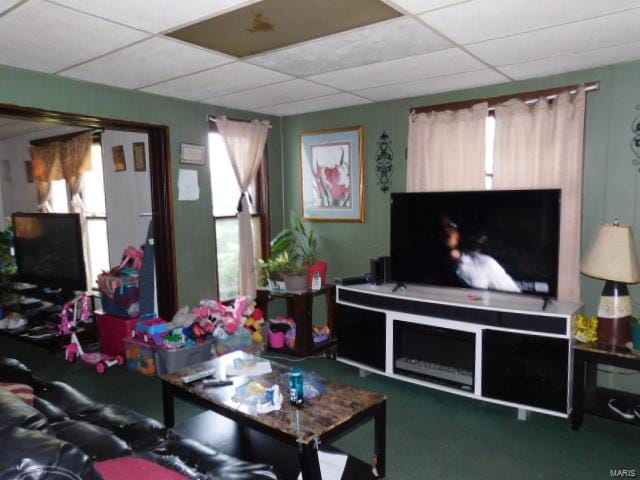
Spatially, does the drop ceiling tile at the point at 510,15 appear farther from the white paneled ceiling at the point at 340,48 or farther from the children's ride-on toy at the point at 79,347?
the children's ride-on toy at the point at 79,347

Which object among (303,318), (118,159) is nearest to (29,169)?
(118,159)

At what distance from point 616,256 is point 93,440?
2.78 m

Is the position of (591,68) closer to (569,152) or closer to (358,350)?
(569,152)

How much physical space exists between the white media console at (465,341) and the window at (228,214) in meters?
1.30

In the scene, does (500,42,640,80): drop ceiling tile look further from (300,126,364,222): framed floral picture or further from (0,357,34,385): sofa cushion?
(0,357,34,385): sofa cushion

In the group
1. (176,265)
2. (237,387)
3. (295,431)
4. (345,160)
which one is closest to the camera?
(295,431)

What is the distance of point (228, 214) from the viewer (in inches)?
179

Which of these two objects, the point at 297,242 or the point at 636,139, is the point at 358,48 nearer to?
the point at 636,139

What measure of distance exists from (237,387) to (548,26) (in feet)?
7.86

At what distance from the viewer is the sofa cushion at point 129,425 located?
1.85 m

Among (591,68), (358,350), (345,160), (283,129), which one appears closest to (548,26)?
(591,68)

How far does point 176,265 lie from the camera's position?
395 centimetres

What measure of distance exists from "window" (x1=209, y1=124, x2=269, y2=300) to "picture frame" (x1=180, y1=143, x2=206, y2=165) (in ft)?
0.57

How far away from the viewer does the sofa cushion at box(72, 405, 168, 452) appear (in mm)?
1847
